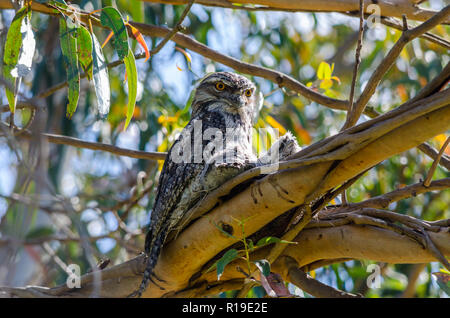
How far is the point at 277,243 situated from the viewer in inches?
73.0

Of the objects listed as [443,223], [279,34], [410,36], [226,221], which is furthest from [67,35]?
[279,34]

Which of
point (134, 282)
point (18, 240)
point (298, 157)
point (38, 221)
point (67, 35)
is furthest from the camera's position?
point (38, 221)

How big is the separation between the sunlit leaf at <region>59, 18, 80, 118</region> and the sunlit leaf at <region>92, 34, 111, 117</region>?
0.25 ft

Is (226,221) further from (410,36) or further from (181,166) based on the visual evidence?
(410,36)

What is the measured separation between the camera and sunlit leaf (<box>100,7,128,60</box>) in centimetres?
199

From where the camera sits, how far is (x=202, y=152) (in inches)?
94.3

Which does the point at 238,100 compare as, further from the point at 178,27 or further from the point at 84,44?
the point at 84,44

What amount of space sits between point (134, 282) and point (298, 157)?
98cm

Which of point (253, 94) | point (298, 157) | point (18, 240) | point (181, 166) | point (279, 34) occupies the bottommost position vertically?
point (18, 240)

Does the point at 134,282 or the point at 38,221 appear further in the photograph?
the point at 38,221

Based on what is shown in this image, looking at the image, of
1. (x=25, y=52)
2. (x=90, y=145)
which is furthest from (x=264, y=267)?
(x=90, y=145)

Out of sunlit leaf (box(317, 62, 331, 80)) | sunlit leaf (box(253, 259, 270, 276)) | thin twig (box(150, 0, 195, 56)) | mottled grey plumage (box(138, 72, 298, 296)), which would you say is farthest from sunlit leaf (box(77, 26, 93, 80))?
sunlit leaf (box(317, 62, 331, 80))

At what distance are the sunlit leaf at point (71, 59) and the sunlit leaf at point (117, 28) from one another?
0.47 feet

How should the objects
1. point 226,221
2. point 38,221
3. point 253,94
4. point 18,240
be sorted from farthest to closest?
point 38,221 < point 253,94 < point 226,221 < point 18,240
